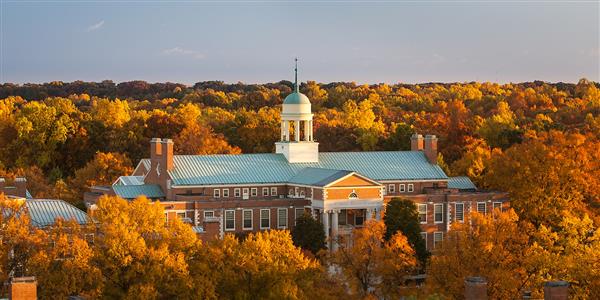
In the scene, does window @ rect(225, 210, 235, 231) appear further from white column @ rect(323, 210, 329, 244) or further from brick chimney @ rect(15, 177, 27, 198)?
brick chimney @ rect(15, 177, 27, 198)

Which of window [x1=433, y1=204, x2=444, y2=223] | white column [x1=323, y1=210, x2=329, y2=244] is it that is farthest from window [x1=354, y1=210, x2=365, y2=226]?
window [x1=433, y1=204, x2=444, y2=223]

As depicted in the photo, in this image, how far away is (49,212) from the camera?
87812 mm

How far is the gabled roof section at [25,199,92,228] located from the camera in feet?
282

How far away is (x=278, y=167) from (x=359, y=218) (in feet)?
25.1

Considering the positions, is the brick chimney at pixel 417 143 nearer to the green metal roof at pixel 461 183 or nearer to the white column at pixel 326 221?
the green metal roof at pixel 461 183

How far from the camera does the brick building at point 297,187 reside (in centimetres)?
10525

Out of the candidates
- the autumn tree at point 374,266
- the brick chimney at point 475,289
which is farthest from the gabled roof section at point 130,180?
the brick chimney at point 475,289

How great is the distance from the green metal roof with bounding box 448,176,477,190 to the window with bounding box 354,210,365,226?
35.0ft

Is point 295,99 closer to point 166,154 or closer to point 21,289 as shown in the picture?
point 166,154

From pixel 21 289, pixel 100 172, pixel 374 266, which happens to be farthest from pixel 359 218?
pixel 21 289

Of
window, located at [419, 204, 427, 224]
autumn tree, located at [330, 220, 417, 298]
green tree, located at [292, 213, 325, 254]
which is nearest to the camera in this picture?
autumn tree, located at [330, 220, 417, 298]

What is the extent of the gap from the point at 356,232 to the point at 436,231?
19.7 m

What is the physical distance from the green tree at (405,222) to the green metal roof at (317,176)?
4382 mm

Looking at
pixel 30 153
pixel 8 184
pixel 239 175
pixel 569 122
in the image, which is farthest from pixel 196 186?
pixel 569 122
